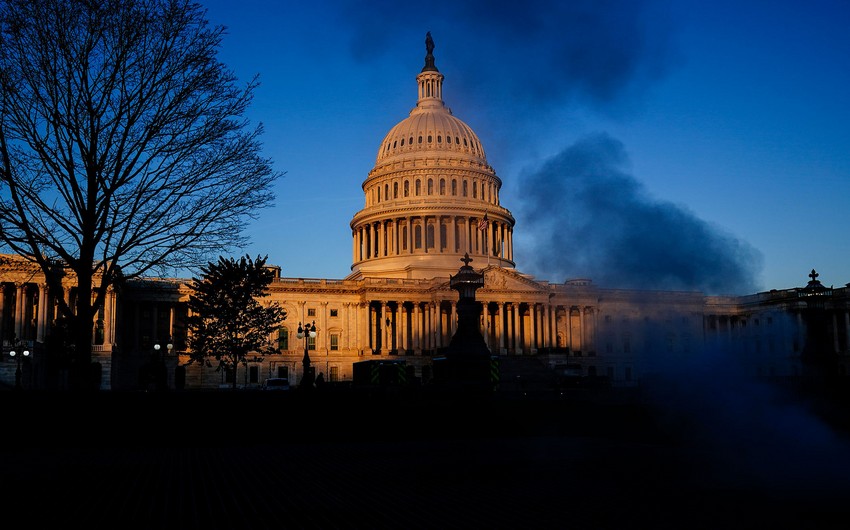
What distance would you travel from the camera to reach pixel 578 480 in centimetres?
1587

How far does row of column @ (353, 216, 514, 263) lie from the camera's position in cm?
11969

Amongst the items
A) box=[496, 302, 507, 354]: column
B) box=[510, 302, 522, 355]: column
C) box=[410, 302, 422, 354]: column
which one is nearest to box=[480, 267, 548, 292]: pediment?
box=[510, 302, 522, 355]: column

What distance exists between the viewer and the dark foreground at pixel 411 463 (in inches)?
486

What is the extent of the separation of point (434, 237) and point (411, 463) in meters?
100

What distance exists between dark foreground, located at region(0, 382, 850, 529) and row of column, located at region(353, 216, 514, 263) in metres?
89.2

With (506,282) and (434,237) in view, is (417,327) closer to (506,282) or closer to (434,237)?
(506,282)

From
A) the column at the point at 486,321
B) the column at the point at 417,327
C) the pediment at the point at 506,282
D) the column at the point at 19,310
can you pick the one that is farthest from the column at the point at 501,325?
the column at the point at 19,310

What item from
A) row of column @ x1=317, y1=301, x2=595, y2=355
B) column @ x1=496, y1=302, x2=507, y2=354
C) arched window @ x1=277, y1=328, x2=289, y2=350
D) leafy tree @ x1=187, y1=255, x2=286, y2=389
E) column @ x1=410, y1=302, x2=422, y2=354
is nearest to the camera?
leafy tree @ x1=187, y1=255, x2=286, y2=389

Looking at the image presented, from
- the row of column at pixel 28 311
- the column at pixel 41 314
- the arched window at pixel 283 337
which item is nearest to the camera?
the column at pixel 41 314

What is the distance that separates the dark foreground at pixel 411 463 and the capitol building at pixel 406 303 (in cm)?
1635

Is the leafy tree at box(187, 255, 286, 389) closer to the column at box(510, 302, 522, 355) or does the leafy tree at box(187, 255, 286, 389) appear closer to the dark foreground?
the column at box(510, 302, 522, 355)

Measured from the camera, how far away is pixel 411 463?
65.5 feet

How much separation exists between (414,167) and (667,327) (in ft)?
353

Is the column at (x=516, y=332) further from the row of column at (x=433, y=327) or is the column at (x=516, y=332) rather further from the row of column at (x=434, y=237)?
the row of column at (x=434, y=237)
